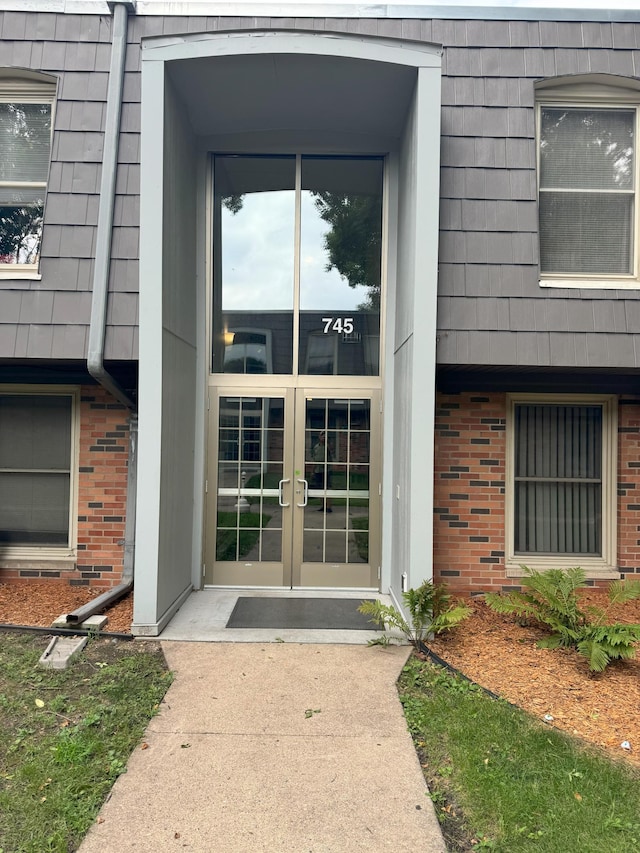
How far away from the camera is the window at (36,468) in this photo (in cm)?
588

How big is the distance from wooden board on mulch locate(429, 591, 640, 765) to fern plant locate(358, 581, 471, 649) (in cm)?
14

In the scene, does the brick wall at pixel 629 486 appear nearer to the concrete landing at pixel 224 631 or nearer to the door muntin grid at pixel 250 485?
the concrete landing at pixel 224 631

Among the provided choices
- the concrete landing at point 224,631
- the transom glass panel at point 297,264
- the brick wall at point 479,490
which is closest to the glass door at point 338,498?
the transom glass panel at point 297,264

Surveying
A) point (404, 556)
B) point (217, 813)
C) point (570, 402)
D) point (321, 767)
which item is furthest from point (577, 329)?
point (217, 813)

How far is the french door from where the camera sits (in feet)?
19.1

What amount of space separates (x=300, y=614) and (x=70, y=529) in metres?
2.57

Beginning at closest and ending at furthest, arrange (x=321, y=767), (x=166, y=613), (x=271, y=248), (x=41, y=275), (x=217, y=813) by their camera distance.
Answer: (x=217, y=813) → (x=321, y=767) → (x=166, y=613) → (x=41, y=275) → (x=271, y=248)

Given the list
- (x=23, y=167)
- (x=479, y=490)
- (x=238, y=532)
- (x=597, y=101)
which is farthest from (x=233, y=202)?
(x=479, y=490)

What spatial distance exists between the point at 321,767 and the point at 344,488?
10.3ft

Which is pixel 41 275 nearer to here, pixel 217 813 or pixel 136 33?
pixel 136 33

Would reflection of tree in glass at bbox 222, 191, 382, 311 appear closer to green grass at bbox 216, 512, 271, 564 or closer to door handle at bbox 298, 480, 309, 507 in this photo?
door handle at bbox 298, 480, 309, 507

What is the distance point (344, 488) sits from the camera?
5.85 m

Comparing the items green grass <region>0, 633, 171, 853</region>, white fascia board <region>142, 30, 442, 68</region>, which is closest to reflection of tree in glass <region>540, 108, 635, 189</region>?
white fascia board <region>142, 30, 442, 68</region>

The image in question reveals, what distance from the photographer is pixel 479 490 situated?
5.69 m
